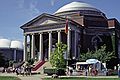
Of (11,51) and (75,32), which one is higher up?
(11,51)

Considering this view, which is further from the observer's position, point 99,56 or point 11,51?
point 11,51

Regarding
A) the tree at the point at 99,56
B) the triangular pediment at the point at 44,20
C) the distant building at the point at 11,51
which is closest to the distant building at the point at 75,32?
the triangular pediment at the point at 44,20

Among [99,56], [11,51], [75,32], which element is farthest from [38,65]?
[11,51]

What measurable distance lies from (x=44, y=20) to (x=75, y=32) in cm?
887

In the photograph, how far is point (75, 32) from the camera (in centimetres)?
8125

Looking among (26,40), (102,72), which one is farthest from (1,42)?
(102,72)

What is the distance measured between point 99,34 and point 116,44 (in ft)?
18.8

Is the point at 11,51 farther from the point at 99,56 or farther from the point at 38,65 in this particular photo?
the point at 99,56

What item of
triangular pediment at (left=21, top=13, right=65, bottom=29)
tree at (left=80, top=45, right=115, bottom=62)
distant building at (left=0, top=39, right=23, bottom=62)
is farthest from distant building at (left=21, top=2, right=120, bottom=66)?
distant building at (left=0, top=39, right=23, bottom=62)

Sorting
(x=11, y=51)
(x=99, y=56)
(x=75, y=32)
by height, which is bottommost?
(x=99, y=56)

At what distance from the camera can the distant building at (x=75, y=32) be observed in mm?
81188

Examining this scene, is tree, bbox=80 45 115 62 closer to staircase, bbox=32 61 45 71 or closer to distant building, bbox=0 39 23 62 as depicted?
staircase, bbox=32 61 45 71

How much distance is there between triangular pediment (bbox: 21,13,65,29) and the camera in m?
81.2

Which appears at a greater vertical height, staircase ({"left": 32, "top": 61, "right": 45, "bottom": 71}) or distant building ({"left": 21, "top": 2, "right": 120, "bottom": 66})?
distant building ({"left": 21, "top": 2, "right": 120, "bottom": 66})
